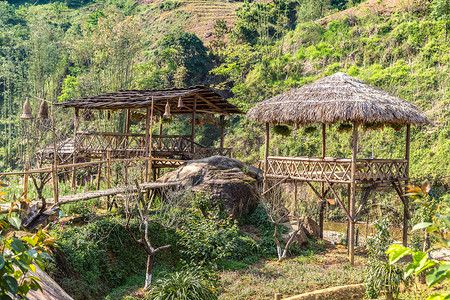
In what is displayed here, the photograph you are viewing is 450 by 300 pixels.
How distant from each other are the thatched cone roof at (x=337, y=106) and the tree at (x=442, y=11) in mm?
11322

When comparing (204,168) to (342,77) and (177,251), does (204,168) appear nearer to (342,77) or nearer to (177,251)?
(177,251)

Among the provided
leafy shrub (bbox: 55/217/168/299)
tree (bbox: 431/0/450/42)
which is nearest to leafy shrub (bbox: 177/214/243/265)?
leafy shrub (bbox: 55/217/168/299)

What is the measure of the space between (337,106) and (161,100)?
6.27 meters

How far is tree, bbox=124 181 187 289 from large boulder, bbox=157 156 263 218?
0.84 metres

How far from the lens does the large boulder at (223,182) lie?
38.7 feet

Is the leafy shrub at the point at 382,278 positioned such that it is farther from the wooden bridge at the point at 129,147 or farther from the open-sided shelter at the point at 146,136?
the wooden bridge at the point at 129,147

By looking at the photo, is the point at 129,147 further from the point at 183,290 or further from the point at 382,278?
the point at 382,278

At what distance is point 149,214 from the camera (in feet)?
34.2

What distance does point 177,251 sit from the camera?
9680 millimetres

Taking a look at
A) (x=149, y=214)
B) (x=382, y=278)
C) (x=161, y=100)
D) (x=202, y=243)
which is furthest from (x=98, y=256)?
(x=161, y=100)

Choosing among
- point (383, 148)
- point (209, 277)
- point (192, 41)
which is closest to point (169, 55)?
point (192, 41)

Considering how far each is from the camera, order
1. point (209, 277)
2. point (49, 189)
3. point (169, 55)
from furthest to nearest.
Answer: point (169, 55)
point (49, 189)
point (209, 277)

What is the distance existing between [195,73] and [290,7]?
9.46m

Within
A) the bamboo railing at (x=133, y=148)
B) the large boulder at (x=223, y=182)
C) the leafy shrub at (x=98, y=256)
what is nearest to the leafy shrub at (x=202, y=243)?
the leafy shrub at (x=98, y=256)
